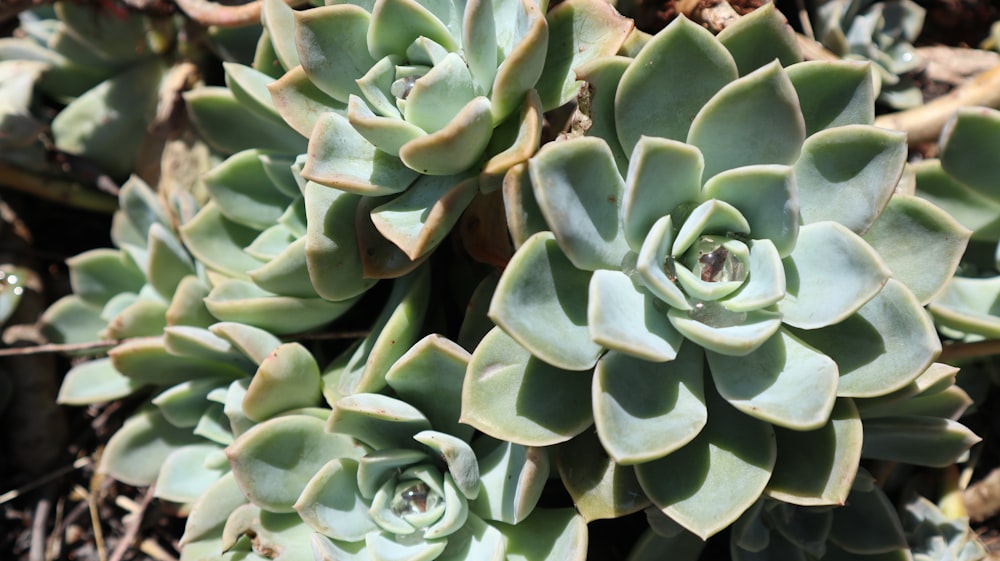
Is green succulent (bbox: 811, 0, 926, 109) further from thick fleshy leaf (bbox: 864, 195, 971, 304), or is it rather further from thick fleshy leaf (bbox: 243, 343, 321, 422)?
thick fleshy leaf (bbox: 243, 343, 321, 422)

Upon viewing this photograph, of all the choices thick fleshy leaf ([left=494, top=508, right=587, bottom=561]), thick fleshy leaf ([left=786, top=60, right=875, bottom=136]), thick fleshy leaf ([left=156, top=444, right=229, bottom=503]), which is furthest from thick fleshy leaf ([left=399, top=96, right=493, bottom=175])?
thick fleshy leaf ([left=156, top=444, right=229, bottom=503])

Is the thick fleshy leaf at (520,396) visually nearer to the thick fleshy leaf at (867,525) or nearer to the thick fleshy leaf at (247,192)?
the thick fleshy leaf at (867,525)

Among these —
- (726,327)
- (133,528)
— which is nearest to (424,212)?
(726,327)

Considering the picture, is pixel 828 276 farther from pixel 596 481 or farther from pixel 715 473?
pixel 596 481

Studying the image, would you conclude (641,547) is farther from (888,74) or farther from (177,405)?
(888,74)

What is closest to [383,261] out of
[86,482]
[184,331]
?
[184,331]

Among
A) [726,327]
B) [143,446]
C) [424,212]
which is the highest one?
[424,212]

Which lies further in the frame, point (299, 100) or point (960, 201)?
point (960, 201)

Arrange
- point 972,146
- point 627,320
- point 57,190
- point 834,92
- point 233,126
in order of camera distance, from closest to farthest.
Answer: point 627,320 → point 834,92 → point 972,146 → point 233,126 → point 57,190
